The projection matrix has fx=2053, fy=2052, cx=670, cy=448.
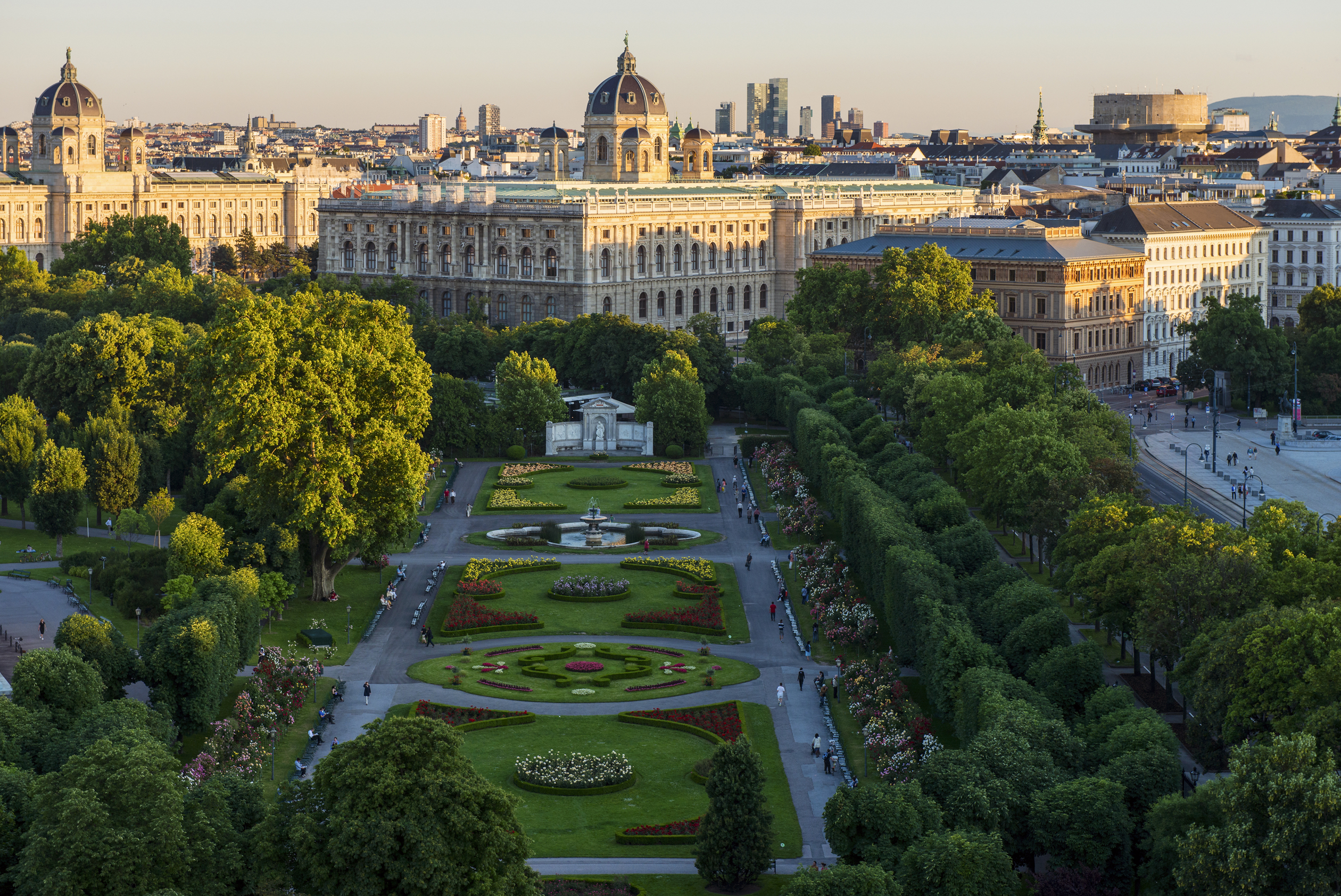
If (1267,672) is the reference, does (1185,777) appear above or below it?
below

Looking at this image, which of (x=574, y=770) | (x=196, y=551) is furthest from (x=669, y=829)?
(x=196, y=551)

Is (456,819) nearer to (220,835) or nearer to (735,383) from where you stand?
(220,835)

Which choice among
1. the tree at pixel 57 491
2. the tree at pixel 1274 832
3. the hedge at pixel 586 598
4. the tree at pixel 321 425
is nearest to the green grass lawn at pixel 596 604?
the hedge at pixel 586 598

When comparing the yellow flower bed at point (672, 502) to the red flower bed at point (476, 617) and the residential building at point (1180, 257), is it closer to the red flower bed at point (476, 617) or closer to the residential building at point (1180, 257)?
the red flower bed at point (476, 617)

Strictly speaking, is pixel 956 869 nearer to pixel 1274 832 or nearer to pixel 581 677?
pixel 1274 832

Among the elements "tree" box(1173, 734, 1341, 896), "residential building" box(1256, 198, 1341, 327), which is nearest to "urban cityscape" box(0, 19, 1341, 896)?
"tree" box(1173, 734, 1341, 896)

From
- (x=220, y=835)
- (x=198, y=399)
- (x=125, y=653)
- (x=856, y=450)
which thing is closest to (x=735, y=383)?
(x=856, y=450)
